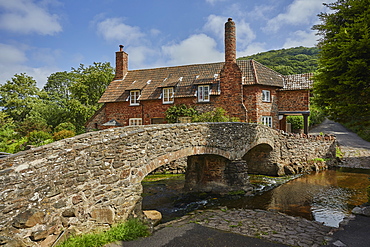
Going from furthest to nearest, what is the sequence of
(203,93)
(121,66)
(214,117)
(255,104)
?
1. (121,66)
2. (203,93)
3. (255,104)
4. (214,117)

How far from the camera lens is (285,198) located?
11562 millimetres

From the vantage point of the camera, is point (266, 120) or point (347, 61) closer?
point (347, 61)

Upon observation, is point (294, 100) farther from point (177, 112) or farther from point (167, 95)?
point (167, 95)

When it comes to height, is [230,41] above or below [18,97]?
above

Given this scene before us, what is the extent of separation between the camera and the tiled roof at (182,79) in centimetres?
2191

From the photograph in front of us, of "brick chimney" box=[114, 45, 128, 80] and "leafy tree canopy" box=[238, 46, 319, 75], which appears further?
"leafy tree canopy" box=[238, 46, 319, 75]

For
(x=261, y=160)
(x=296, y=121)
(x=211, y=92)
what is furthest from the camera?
(x=296, y=121)

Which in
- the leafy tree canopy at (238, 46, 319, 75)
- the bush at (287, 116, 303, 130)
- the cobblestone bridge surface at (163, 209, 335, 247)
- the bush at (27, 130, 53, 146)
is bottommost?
the cobblestone bridge surface at (163, 209, 335, 247)

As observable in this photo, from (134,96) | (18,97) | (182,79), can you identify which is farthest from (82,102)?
(182,79)

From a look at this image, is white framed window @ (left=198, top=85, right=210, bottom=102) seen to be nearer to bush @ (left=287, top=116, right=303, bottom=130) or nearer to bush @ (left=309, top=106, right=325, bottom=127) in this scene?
bush @ (left=287, top=116, right=303, bottom=130)

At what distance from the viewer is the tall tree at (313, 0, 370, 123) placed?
25.5 ft

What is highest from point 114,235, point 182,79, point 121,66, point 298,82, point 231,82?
point 121,66

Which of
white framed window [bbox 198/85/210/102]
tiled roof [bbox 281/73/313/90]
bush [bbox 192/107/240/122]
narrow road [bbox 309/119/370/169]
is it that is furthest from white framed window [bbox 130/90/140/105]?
narrow road [bbox 309/119/370/169]

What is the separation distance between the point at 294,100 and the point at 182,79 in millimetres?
10693
